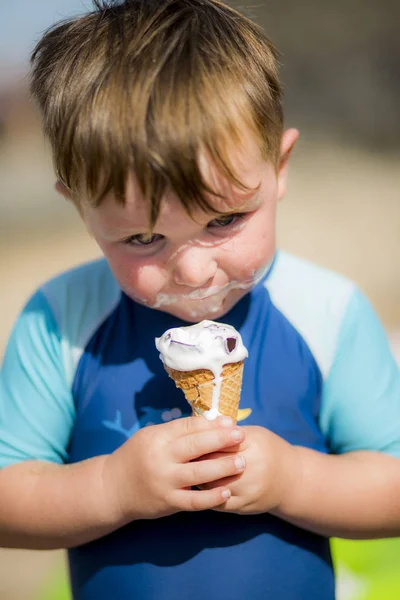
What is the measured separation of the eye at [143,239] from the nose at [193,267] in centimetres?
5

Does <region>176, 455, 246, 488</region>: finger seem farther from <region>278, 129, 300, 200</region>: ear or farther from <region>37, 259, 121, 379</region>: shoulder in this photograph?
<region>278, 129, 300, 200</region>: ear

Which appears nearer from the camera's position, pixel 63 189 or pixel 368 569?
pixel 63 189

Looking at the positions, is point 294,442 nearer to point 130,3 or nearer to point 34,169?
point 130,3

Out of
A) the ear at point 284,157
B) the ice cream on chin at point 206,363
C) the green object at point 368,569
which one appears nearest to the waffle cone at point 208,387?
the ice cream on chin at point 206,363

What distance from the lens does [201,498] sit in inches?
54.2

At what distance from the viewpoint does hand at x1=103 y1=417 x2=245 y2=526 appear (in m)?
1.36

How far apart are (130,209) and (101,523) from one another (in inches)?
22.2

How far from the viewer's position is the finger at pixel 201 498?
54.1 inches

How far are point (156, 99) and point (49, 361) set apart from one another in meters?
0.58

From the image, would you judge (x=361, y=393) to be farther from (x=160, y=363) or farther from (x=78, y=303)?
(x=78, y=303)

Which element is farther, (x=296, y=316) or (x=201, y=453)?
(x=296, y=316)

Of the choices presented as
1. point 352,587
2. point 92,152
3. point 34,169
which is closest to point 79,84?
A: point 92,152

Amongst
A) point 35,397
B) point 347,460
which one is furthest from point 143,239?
point 347,460

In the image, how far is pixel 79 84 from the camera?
1397 millimetres
